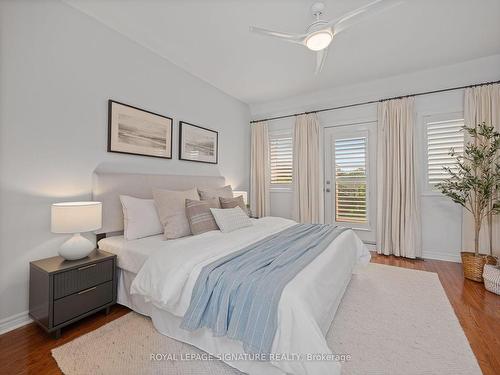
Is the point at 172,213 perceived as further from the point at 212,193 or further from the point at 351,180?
the point at 351,180

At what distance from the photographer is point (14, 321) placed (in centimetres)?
189

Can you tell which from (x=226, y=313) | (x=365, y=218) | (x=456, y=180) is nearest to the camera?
(x=226, y=313)

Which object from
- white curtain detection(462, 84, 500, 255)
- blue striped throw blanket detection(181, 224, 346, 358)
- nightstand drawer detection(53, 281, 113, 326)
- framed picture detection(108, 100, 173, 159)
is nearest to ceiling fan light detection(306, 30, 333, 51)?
blue striped throw blanket detection(181, 224, 346, 358)

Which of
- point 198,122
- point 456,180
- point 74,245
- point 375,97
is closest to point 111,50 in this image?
point 198,122

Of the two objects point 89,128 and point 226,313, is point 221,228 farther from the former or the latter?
point 89,128

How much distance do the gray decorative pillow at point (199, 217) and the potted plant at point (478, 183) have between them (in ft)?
10.1

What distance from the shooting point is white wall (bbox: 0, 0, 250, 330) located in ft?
6.15

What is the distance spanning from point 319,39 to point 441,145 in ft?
9.05

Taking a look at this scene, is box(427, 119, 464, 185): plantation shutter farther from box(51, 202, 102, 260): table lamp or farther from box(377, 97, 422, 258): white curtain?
box(51, 202, 102, 260): table lamp

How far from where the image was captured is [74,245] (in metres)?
1.95

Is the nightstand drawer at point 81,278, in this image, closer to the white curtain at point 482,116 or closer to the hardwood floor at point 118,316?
the hardwood floor at point 118,316

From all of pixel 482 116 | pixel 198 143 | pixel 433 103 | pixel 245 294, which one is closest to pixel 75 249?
pixel 245 294

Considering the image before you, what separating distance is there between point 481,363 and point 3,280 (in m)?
3.48

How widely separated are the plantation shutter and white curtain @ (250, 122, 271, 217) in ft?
8.74
